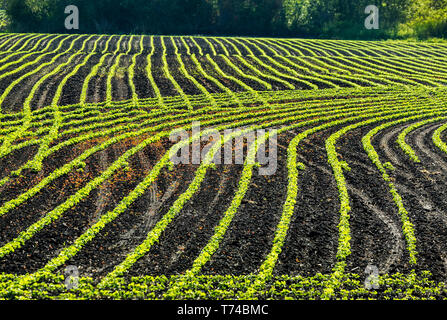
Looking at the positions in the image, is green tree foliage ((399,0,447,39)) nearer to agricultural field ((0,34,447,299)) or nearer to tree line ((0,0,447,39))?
tree line ((0,0,447,39))

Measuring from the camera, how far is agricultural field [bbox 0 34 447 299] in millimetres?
12570

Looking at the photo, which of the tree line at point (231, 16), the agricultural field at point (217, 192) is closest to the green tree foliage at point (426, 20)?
the tree line at point (231, 16)

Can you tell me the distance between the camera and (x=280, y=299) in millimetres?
11789

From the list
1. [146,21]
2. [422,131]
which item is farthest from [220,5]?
[422,131]

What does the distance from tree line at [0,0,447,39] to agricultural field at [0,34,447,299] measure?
156 feet

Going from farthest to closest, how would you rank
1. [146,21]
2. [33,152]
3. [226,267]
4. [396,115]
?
1. [146,21]
2. [396,115]
3. [33,152]
4. [226,267]

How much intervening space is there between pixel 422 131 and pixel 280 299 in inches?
742

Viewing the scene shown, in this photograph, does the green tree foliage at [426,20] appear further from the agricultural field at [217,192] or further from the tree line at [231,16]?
the agricultural field at [217,192]

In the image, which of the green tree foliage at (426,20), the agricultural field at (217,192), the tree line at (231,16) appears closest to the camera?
the agricultural field at (217,192)

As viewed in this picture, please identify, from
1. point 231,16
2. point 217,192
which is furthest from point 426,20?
point 217,192

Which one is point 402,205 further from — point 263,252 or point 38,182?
point 38,182

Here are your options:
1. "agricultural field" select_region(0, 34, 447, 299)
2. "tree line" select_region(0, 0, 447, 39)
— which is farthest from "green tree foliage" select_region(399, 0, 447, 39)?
"agricultural field" select_region(0, 34, 447, 299)

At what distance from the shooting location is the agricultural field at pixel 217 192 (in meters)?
12.6

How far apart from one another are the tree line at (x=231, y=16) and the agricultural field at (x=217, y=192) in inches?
1873
